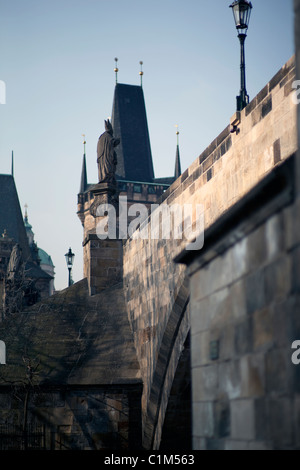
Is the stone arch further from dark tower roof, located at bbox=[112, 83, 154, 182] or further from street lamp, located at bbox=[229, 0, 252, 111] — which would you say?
dark tower roof, located at bbox=[112, 83, 154, 182]

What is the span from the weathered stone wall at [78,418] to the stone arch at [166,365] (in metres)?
0.44

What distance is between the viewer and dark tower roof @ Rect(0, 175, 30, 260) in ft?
181

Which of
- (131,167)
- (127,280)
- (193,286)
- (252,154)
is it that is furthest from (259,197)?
(131,167)

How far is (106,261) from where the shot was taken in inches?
691

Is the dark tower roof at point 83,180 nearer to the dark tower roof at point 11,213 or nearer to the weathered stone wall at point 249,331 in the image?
the dark tower roof at point 11,213

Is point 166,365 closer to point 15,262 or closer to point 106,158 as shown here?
point 106,158

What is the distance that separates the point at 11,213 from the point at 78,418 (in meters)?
42.9

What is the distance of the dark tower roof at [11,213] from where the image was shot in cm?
5522

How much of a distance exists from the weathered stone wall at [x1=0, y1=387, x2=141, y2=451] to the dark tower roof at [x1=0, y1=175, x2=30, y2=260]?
→ 1594 inches

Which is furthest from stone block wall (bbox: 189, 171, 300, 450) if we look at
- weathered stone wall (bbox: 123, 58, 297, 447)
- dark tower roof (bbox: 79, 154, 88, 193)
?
dark tower roof (bbox: 79, 154, 88, 193)

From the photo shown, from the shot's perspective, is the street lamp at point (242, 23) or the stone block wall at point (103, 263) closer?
the street lamp at point (242, 23)

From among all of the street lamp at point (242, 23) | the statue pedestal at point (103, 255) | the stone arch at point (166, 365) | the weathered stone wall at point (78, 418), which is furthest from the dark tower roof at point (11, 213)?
the street lamp at point (242, 23)

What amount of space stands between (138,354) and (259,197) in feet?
37.0
